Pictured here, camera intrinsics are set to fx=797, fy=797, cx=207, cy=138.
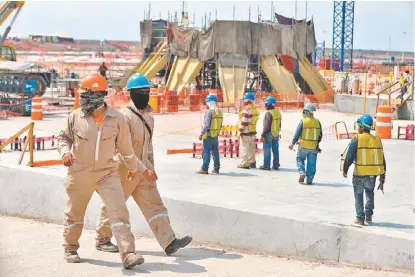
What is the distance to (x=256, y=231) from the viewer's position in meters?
9.15

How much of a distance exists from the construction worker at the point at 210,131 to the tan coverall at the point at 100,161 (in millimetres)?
5073

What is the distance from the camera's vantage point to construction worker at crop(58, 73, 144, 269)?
8109 mm

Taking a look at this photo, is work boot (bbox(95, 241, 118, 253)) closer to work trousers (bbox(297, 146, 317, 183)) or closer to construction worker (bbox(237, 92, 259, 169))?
work trousers (bbox(297, 146, 317, 183))

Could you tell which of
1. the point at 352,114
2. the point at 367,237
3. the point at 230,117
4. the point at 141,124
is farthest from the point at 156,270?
the point at 352,114

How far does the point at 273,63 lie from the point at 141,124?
29977mm

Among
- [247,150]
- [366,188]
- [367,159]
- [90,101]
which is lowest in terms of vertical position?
[247,150]

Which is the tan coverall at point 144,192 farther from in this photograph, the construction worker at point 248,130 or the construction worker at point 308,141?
the construction worker at point 248,130

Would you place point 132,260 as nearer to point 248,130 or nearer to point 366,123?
point 366,123

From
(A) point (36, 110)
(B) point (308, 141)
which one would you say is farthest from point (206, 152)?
(A) point (36, 110)

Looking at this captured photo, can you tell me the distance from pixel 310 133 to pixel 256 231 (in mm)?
3703

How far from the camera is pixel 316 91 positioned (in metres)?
38.7

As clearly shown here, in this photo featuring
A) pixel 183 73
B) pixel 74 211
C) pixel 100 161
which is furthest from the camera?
pixel 183 73

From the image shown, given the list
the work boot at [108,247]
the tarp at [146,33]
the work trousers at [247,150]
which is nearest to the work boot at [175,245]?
the work boot at [108,247]

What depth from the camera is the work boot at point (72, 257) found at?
8.41m
